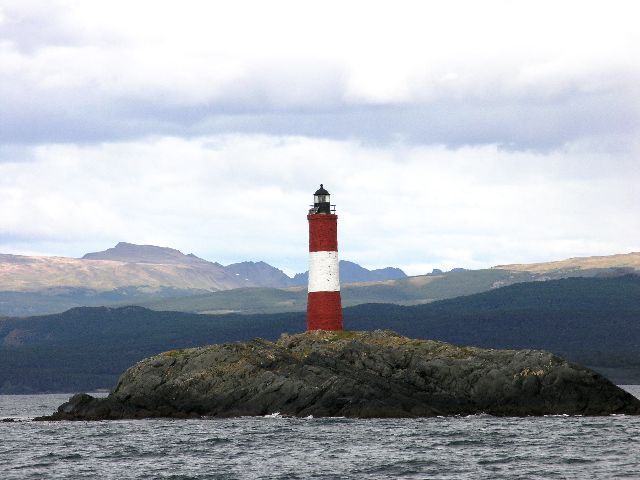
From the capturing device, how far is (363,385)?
94000mm

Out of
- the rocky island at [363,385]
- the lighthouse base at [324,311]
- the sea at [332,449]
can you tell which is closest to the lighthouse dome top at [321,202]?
the lighthouse base at [324,311]

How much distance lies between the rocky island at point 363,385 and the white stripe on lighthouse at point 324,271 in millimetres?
10480

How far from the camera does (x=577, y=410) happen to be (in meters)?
96.2

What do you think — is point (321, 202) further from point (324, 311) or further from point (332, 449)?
point (332, 449)

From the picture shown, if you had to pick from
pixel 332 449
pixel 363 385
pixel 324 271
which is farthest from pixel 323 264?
pixel 332 449

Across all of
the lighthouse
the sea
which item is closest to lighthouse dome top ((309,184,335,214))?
the lighthouse

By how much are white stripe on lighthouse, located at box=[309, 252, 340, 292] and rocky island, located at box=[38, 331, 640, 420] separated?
34.4 ft

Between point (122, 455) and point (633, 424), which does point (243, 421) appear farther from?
point (633, 424)

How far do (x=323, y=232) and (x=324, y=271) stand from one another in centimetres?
325

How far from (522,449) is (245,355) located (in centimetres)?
3055

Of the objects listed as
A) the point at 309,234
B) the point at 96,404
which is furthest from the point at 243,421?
the point at 309,234

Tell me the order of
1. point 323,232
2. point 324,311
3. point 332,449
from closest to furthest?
point 332,449 → point 323,232 → point 324,311

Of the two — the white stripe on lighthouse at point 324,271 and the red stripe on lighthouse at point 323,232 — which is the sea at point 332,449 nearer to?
Answer: the white stripe on lighthouse at point 324,271

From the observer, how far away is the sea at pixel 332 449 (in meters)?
65.9
